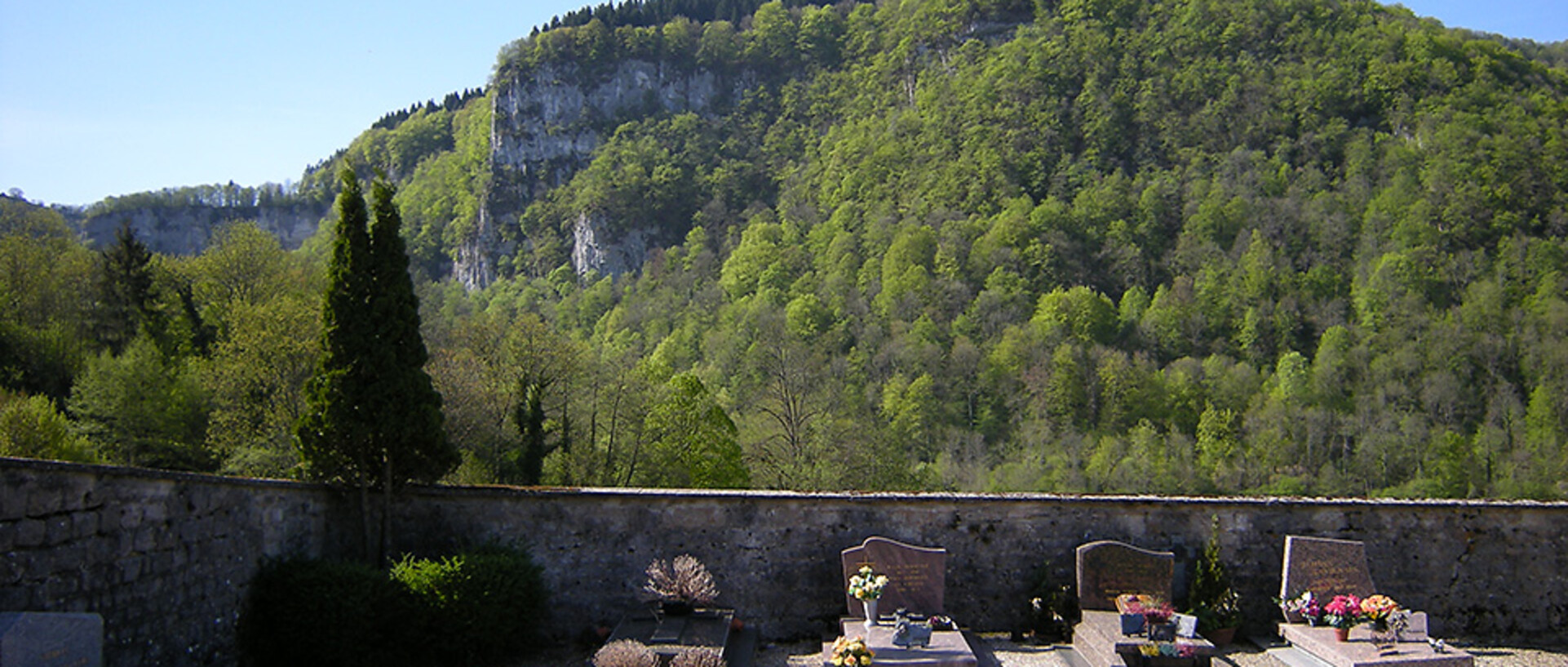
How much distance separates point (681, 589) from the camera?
12.0 meters

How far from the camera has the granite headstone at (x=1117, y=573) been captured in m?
12.2

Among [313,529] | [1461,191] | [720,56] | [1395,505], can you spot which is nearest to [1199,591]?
[1395,505]

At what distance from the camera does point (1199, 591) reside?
12.5 m

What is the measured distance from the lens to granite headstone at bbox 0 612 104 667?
20.7 feet

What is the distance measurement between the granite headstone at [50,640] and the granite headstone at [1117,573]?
1003 centimetres

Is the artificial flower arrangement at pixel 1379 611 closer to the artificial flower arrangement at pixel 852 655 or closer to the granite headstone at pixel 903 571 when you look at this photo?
the granite headstone at pixel 903 571

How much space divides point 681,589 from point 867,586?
2.24 m

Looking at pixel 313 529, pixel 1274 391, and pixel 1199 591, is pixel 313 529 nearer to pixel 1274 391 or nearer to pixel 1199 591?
pixel 1199 591

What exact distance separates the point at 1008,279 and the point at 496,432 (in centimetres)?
5180

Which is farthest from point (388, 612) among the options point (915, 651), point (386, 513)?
point (915, 651)

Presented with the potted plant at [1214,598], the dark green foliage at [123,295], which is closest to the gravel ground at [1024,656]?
the potted plant at [1214,598]

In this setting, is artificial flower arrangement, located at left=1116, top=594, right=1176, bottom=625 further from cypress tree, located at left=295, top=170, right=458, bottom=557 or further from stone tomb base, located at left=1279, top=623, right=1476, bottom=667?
cypress tree, located at left=295, top=170, right=458, bottom=557

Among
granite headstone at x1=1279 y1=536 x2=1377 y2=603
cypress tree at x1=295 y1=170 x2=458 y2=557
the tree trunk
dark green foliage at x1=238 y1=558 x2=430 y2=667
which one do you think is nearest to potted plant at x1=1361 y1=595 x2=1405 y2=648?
granite headstone at x1=1279 y1=536 x2=1377 y2=603

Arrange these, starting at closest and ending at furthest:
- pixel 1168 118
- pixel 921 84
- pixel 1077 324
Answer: pixel 1077 324
pixel 1168 118
pixel 921 84
